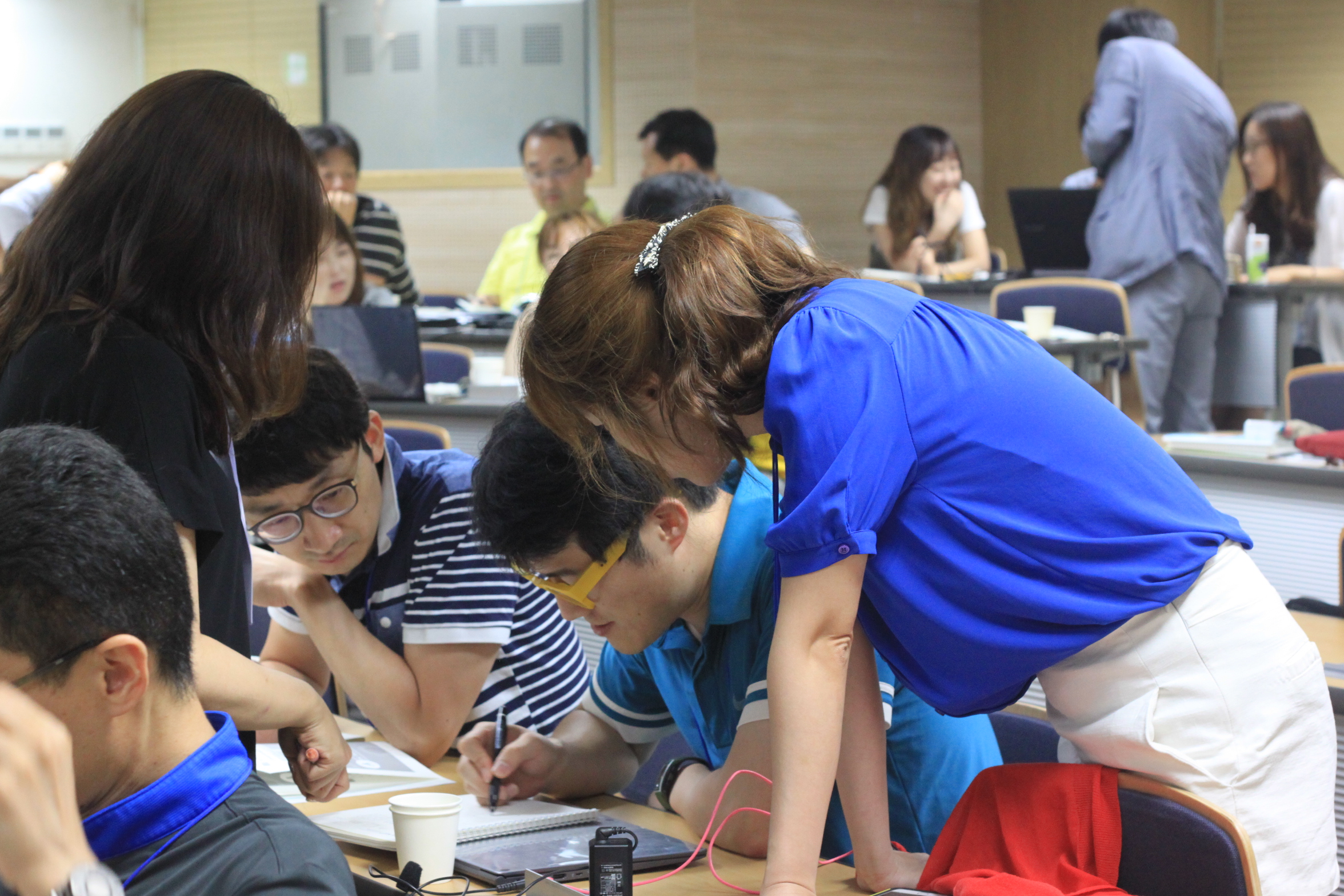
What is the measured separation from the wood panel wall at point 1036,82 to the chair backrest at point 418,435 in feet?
22.8

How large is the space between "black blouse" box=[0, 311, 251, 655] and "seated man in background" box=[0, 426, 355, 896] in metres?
0.17

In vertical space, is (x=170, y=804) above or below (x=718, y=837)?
above

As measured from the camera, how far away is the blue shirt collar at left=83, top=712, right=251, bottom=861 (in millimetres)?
1049

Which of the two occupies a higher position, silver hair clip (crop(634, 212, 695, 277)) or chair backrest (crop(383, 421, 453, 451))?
silver hair clip (crop(634, 212, 695, 277))

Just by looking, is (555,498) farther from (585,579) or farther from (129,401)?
(129,401)

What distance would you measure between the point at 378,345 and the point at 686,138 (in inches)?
58.1

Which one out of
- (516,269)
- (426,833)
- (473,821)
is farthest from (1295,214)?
(426,833)

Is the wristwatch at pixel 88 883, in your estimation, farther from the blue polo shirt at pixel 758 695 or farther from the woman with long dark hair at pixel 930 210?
the woman with long dark hair at pixel 930 210

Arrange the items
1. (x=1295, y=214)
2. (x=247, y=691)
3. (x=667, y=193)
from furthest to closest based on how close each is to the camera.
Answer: (x=1295, y=214), (x=667, y=193), (x=247, y=691)

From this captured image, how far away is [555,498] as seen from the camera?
1536 mm

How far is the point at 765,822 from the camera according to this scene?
1.49 m

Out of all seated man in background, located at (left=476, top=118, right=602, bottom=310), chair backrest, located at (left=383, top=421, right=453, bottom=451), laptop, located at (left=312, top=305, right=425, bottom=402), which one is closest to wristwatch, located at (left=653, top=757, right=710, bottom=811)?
chair backrest, located at (left=383, top=421, right=453, bottom=451)

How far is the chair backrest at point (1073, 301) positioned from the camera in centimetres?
502

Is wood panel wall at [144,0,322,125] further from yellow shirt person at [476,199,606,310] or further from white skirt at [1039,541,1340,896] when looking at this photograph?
white skirt at [1039,541,1340,896]
